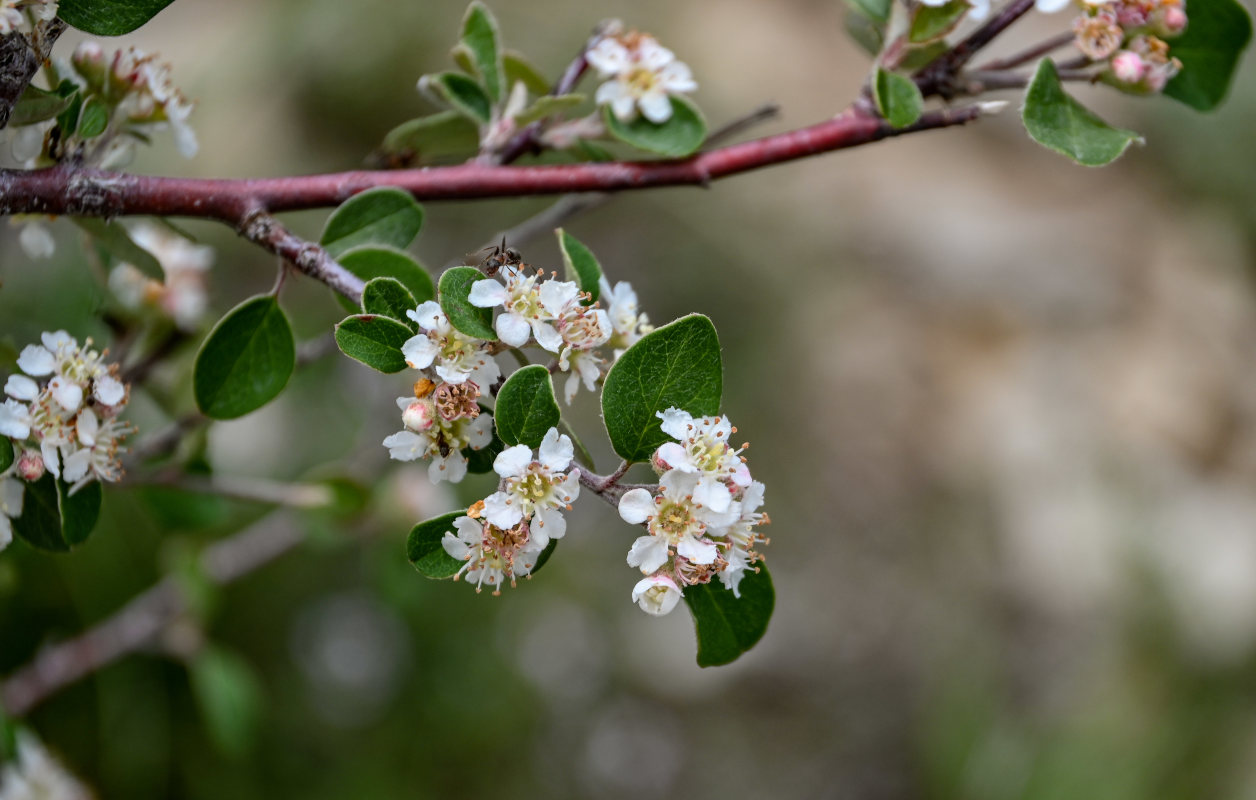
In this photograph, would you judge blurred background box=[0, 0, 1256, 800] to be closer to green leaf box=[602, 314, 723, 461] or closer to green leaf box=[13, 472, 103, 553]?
green leaf box=[13, 472, 103, 553]

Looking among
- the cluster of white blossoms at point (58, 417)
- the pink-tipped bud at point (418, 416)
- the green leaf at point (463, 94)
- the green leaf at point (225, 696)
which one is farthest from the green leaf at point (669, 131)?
the green leaf at point (225, 696)

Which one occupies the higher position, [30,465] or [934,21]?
[934,21]

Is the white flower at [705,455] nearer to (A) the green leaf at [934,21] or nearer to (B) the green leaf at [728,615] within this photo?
(B) the green leaf at [728,615]

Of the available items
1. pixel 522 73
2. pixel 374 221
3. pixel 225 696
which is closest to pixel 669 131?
pixel 522 73

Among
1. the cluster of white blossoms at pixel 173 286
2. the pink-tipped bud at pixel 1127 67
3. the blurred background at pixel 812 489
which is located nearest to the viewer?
the pink-tipped bud at pixel 1127 67

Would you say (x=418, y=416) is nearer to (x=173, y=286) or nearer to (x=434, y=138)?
(x=434, y=138)

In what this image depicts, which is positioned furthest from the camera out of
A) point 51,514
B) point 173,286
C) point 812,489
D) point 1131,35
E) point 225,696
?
point 812,489

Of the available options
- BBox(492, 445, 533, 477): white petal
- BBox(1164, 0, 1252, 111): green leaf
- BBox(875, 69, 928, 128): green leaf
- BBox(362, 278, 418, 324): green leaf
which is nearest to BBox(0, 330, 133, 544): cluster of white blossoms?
BBox(362, 278, 418, 324): green leaf

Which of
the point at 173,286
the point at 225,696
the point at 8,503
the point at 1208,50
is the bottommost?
the point at 225,696
